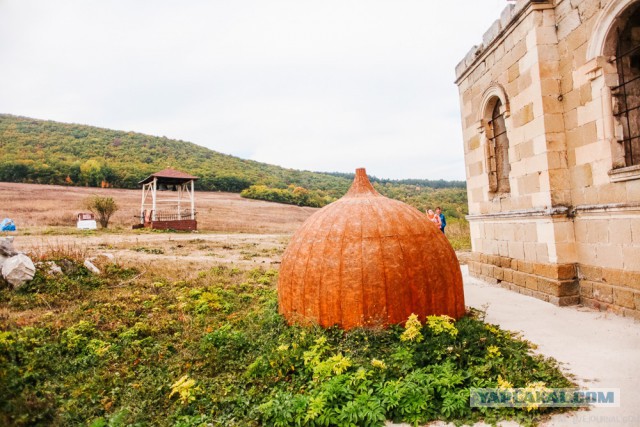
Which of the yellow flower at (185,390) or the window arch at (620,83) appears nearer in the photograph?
the yellow flower at (185,390)

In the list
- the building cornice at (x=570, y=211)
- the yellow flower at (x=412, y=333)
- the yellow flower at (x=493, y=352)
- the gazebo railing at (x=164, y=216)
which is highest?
the gazebo railing at (x=164, y=216)

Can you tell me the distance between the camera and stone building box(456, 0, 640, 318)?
682 centimetres

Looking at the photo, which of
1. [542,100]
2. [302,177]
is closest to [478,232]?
[542,100]

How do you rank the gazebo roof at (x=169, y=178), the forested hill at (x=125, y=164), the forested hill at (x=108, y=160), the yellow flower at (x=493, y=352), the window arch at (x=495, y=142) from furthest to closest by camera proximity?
the forested hill at (x=125, y=164) → the forested hill at (x=108, y=160) → the gazebo roof at (x=169, y=178) → the window arch at (x=495, y=142) → the yellow flower at (x=493, y=352)

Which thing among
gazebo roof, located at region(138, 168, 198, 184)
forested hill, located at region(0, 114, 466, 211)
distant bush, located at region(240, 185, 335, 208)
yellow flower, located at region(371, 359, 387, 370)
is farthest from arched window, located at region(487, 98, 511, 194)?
distant bush, located at region(240, 185, 335, 208)

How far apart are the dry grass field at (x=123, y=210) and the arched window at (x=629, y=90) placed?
91.8ft

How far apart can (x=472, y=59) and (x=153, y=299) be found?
1150cm

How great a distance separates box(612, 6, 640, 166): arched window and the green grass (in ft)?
14.3

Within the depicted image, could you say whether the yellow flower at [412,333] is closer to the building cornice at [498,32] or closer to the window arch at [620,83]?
the window arch at [620,83]

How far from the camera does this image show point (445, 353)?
4.87 meters

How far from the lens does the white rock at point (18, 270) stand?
30.3 ft

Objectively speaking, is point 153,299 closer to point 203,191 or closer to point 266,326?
point 266,326

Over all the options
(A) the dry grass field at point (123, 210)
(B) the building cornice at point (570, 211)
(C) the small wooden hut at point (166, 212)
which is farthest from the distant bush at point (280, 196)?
(B) the building cornice at point (570, 211)

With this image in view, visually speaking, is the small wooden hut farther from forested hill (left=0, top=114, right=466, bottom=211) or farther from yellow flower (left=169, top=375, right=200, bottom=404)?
yellow flower (left=169, top=375, right=200, bottom=404)
